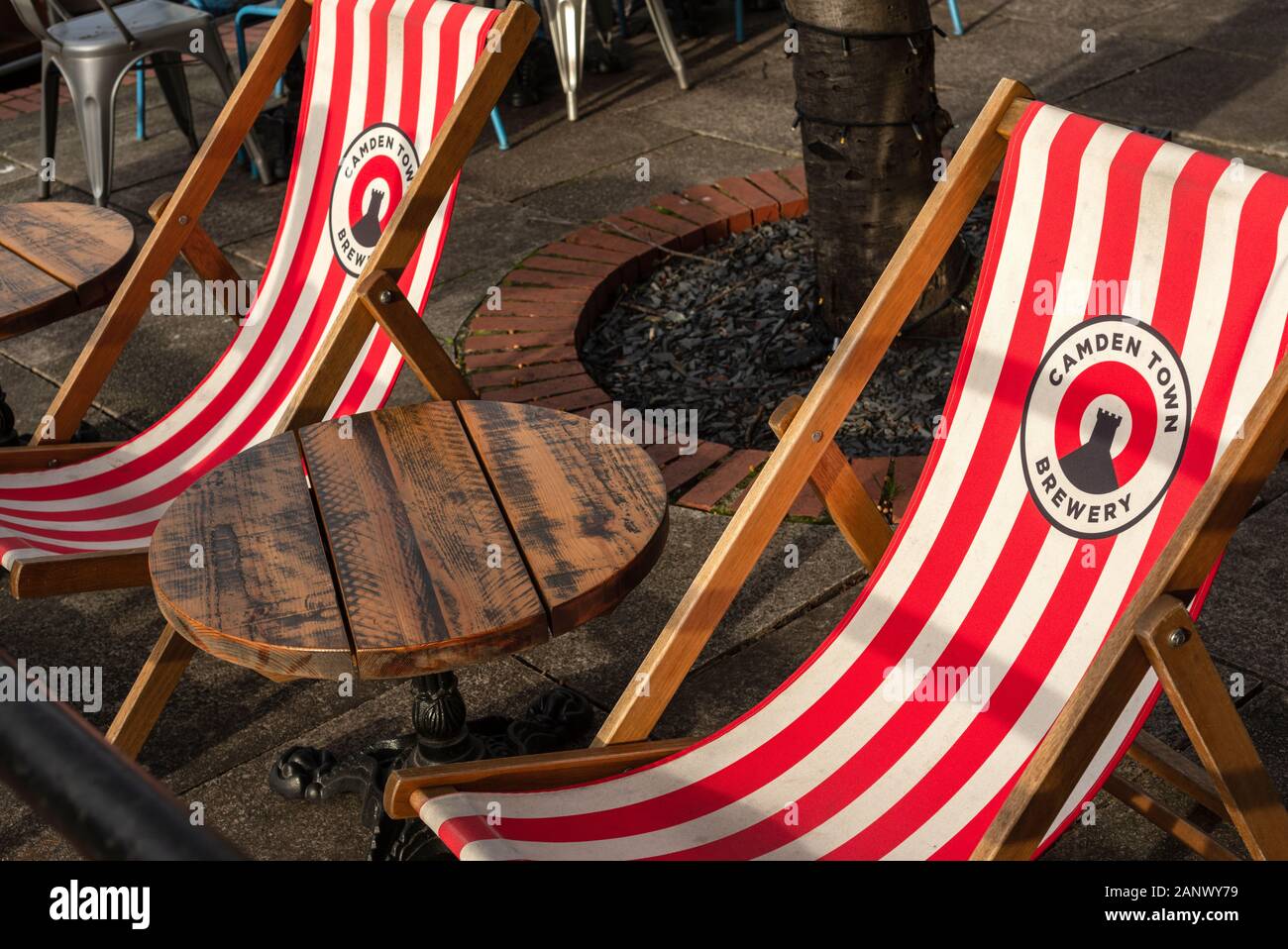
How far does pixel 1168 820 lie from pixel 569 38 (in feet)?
14.6

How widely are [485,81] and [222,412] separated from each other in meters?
1.01

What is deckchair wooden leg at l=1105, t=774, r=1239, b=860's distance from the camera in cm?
235

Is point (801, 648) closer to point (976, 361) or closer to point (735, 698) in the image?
point (735, 698)

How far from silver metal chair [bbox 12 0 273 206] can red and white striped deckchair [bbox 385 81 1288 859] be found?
4.13 meters

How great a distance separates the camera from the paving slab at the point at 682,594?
10.0 ft

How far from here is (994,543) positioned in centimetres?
229

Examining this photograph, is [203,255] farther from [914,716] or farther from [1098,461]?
[1098,461]

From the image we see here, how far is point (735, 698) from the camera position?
2.91 meters

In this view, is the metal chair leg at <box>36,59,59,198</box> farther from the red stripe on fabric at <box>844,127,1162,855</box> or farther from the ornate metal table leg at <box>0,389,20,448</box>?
the red stripe on fabric at <box>844,127,1162,855</box>

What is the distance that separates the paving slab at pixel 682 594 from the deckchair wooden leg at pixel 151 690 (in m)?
0.77

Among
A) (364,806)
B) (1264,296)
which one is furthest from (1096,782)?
(364,806)

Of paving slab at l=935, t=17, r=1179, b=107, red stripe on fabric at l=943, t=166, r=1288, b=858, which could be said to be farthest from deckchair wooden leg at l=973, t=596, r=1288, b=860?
paving slab at l=935, t=17, r=1179, b=107

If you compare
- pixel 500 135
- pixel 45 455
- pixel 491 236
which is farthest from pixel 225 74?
pixel 45 455

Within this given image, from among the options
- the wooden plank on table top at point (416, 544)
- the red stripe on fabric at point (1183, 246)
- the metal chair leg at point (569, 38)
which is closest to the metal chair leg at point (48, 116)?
the metal chair leg at point (569, 38)
